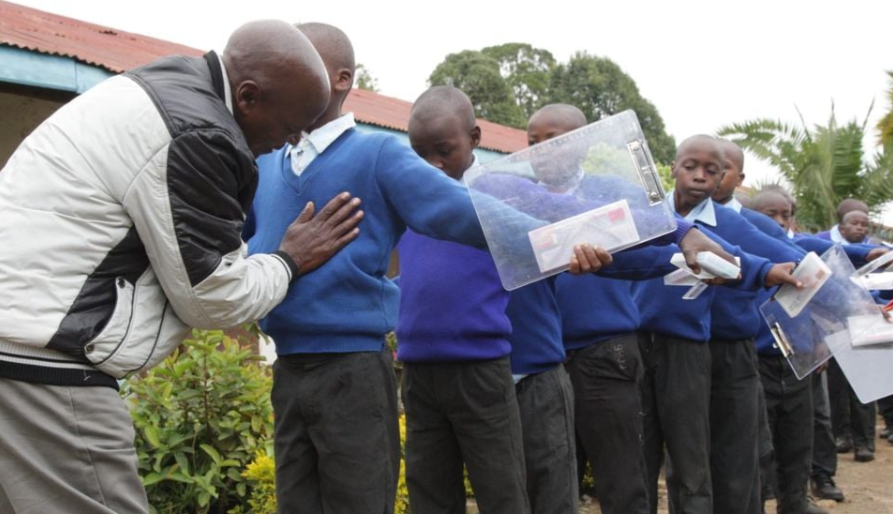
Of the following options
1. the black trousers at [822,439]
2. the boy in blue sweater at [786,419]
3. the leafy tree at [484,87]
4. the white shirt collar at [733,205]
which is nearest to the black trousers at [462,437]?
the white shirt collar at [733,205]

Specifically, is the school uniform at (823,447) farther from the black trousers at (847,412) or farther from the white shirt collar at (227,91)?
the white shirt collar at (227,91)

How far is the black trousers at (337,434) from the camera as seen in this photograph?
2.54 meters

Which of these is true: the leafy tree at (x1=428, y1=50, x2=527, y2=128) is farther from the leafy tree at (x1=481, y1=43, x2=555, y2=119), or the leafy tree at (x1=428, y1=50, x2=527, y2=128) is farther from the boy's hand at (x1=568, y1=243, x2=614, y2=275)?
the boy's hand at (x1=568, y1=243, x2=614, y2=275)

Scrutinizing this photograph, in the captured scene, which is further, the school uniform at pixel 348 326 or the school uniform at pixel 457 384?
the school uniform at pixel 457 384

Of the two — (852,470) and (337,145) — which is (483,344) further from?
(852,470)

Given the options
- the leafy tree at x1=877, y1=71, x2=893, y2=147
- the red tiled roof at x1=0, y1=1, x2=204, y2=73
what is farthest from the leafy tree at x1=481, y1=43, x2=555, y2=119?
the red tiled roof at x1=0, y1=1, x2=204, y2=73

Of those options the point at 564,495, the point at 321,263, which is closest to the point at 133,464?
the point at 321,263

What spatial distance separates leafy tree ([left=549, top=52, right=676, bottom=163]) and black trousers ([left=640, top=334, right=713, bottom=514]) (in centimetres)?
2847

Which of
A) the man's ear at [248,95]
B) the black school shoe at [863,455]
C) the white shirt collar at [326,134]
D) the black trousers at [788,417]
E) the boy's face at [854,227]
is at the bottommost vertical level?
the black school shoe at [863,455]

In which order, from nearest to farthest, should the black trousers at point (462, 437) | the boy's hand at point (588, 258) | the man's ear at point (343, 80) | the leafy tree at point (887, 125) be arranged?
the boy's hand at point (588, 258) → the man's ear at point (343, 80) → the black trousers at point (462, 437) → the leafy tree at point (887, 125)

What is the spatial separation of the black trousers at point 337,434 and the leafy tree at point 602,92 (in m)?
30.2

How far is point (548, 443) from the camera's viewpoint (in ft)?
10.8

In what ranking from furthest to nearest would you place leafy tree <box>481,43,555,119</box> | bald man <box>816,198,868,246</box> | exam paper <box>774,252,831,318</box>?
1. leafy tree <box>481,43,555,119</box>
2. bald man <box>816,198,868,246</box>
3. exam paper <box>774,252,831,318</box>

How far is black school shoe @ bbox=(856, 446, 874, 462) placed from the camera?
7.92 m
